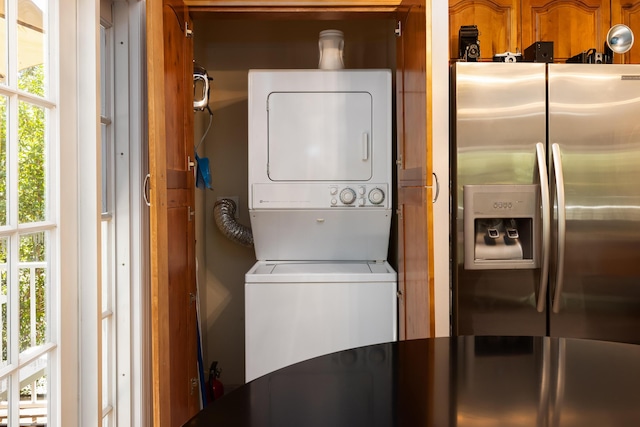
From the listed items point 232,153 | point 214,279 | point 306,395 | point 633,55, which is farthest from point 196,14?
point 306,395

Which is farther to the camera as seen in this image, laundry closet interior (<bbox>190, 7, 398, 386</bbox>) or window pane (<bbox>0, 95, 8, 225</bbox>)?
laundry closet interior (<bbox>190, 7, 398, 386</bbox>)

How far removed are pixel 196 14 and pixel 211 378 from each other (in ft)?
6.76

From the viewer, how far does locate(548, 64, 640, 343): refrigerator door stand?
265 cm

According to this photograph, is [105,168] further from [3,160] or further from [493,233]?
[493,233]

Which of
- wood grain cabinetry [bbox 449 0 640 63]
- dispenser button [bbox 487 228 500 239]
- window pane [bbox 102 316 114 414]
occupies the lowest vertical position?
window pane [bbox 102 316 114 414]

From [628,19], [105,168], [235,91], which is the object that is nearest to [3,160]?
[105,168]

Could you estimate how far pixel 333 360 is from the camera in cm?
103

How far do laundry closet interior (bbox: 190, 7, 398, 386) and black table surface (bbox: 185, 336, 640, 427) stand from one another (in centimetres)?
256

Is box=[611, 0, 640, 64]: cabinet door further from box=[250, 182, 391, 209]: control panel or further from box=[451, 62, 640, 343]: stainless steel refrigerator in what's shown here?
box=[250, 182, 391, 209]: control panel

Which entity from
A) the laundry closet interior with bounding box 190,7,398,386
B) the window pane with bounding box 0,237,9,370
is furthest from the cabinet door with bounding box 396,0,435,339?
the window pane with bounding box 0,237,9,370

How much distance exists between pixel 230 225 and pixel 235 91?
86 centimetres

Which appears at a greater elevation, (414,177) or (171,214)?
(414,177)

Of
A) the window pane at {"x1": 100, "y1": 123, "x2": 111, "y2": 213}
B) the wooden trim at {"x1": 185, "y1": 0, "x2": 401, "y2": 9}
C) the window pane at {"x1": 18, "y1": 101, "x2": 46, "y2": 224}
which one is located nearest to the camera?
the window pane at {"x1": 18, "y1": 101, "x2": 46, "y2": 224}

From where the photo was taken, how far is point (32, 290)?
1615mm
